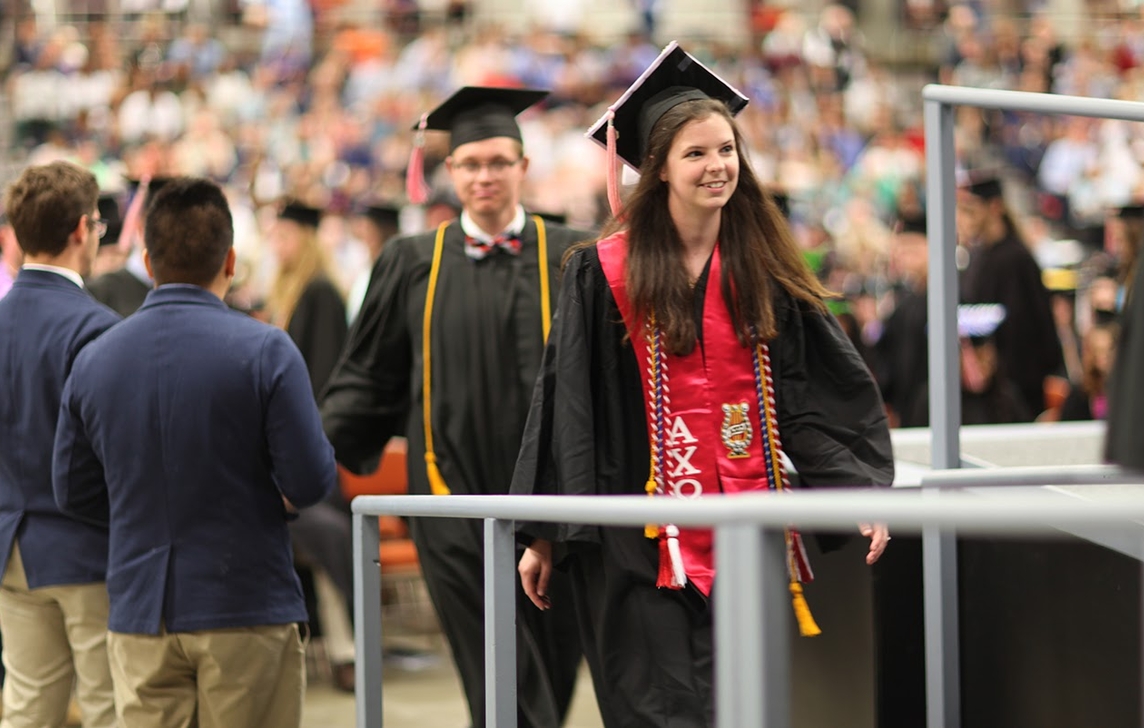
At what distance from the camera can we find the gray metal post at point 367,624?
412cm

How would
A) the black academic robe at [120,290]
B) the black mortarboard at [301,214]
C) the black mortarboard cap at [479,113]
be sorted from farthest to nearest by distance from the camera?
the black mortarboard at [301,214] → the black academic robe at [120,290] → the black mortarboard cap at [479,113]

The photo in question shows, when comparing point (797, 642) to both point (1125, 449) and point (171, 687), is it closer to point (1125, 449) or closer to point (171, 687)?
point (171, 687)

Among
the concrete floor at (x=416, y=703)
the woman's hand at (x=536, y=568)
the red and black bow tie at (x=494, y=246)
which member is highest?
the red and black bow tie at (x=494, y=246)

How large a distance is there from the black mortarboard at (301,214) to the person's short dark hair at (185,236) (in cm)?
441

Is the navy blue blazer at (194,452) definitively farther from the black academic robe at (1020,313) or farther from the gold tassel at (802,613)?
the black academic robe at (1020,313)

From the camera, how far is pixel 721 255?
3842mm

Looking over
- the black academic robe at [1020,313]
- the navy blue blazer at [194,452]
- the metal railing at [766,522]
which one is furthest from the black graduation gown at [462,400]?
the black academic robe at [1020,313]

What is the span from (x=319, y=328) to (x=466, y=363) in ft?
10.8

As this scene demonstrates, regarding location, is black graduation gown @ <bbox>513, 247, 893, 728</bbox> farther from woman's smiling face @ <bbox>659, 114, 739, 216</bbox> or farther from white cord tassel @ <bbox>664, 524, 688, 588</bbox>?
woman's smiling face @ <bbox>659, 114, 739, 216</bbox>

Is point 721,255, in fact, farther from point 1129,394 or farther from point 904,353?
point 904,353

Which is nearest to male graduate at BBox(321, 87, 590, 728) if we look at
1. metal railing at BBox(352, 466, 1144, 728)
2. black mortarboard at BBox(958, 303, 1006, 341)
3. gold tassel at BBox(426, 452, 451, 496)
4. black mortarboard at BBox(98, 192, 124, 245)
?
gold tassel at BBox(426, 452, 451, 496)

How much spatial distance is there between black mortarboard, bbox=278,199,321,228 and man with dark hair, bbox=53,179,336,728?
14.5 ft

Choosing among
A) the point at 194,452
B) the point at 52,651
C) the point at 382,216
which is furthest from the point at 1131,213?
the point at 52,651

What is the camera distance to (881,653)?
4.75m
